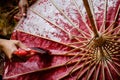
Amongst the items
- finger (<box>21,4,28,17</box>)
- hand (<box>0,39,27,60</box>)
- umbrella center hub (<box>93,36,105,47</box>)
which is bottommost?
umbrella center hub (<box>93,36,105,47</box>)

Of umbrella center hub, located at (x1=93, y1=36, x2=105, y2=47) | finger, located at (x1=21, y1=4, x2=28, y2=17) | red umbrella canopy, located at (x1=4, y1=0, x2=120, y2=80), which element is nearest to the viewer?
umbrella center hub, located at (x1=93, y1=36, x2=105, y2=47)

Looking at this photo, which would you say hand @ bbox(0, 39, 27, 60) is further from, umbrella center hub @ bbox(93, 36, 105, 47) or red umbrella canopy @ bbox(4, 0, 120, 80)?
umbrella center hub @ bbox(93, 36, 105, 47)

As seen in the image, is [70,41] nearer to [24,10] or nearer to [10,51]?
[10,51]

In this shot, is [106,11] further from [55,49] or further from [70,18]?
[55,49]

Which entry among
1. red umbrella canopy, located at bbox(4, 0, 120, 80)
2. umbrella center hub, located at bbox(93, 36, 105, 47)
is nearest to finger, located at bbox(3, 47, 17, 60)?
red umbrella canopy, located at bbox(4, 0, 120, 80)

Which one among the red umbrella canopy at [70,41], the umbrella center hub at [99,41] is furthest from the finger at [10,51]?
the umbrella center hub at [99,41]

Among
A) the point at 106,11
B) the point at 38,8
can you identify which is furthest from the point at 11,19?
the point at 106,11

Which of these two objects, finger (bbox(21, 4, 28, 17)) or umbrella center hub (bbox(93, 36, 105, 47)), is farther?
finger (bbox(21, 4, 28, 17))

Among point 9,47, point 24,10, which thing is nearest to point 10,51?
point 9,47
